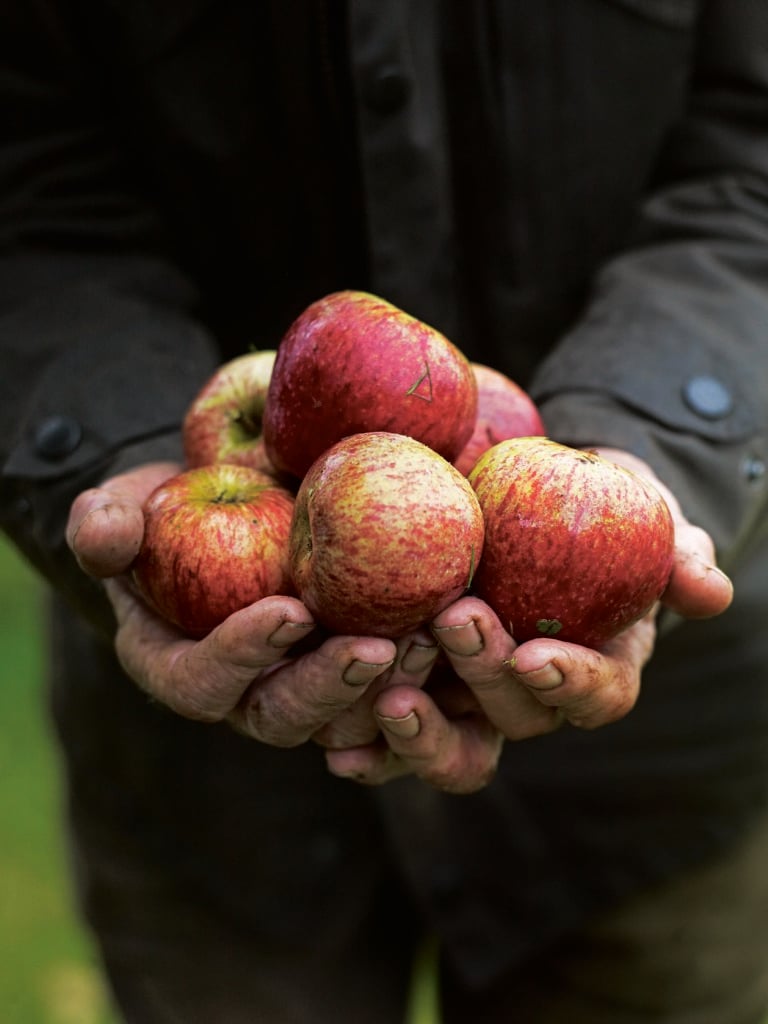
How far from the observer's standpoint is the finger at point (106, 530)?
1.30 meters

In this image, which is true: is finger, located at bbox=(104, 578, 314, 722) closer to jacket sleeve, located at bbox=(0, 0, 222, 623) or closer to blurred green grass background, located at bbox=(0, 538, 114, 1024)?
jacket sleeve, located at bbox=(0, 0, 222, 623)

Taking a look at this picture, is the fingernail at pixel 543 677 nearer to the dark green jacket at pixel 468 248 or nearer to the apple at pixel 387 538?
the apple at pixel 387 538

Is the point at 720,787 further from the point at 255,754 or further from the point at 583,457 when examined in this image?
the point at 583,457

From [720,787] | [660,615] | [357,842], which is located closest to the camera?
[660,615]

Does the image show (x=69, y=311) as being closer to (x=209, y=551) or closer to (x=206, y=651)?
(x=209, y=551)

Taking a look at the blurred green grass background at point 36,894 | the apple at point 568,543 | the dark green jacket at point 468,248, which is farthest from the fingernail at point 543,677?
the blurred green grass background at point 36,894

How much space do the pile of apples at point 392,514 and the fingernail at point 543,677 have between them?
0.36 ft

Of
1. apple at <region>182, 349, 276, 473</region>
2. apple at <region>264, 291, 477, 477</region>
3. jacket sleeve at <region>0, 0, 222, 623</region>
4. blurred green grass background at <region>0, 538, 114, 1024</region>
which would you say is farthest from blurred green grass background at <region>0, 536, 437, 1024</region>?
apple at <region>264, 291, 477, 477</region>

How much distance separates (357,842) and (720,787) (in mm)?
774

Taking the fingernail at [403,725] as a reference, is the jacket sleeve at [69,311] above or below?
above

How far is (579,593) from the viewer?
1275 millimetres

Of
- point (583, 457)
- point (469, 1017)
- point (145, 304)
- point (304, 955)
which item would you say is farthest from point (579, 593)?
point (469, 1017)

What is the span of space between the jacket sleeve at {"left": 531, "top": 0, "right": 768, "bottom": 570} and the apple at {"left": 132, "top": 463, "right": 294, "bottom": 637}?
1.74ft

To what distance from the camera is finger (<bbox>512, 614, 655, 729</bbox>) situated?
46.7 inches
